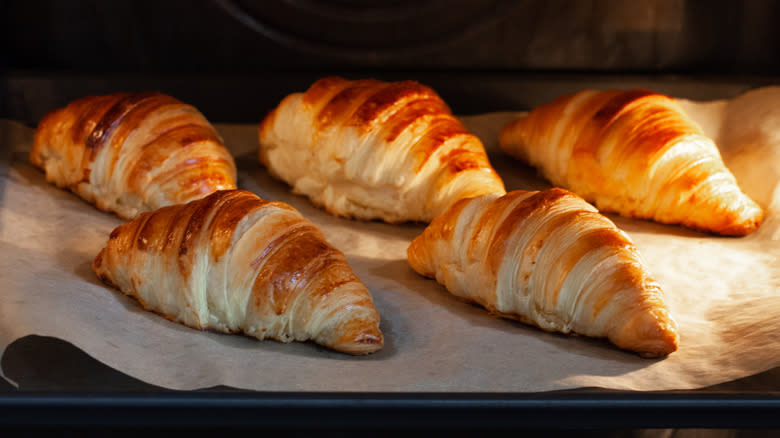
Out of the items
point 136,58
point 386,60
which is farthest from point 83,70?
point 386,60

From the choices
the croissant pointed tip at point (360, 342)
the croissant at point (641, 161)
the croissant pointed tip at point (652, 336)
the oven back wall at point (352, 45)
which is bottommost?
the croissant pointed tip at point (360, 342)

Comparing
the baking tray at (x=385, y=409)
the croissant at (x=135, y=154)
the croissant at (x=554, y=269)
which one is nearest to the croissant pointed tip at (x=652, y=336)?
the croissant at (x=554, y=269)

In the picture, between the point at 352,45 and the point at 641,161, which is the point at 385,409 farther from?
the point at 352,45

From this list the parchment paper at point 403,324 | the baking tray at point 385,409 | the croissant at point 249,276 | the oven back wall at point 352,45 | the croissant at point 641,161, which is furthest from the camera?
the oven back wall at point 352,45

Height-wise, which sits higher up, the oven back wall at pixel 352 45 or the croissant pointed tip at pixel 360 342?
the oven back wall at pixel 352 45

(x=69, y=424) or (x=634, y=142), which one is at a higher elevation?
(x=634, y=142)

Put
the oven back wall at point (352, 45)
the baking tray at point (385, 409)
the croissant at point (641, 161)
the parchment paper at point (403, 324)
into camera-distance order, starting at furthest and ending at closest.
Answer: the oven back wall at point (352, 45), the croissant at point (641, 161), the parchment paper at point (403, 324), the baking tray at point (385, 409)

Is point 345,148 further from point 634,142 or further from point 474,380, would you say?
point 474,380

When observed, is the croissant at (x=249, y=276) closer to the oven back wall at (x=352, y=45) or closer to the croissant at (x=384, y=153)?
the croissant at (x=384, y=153)
